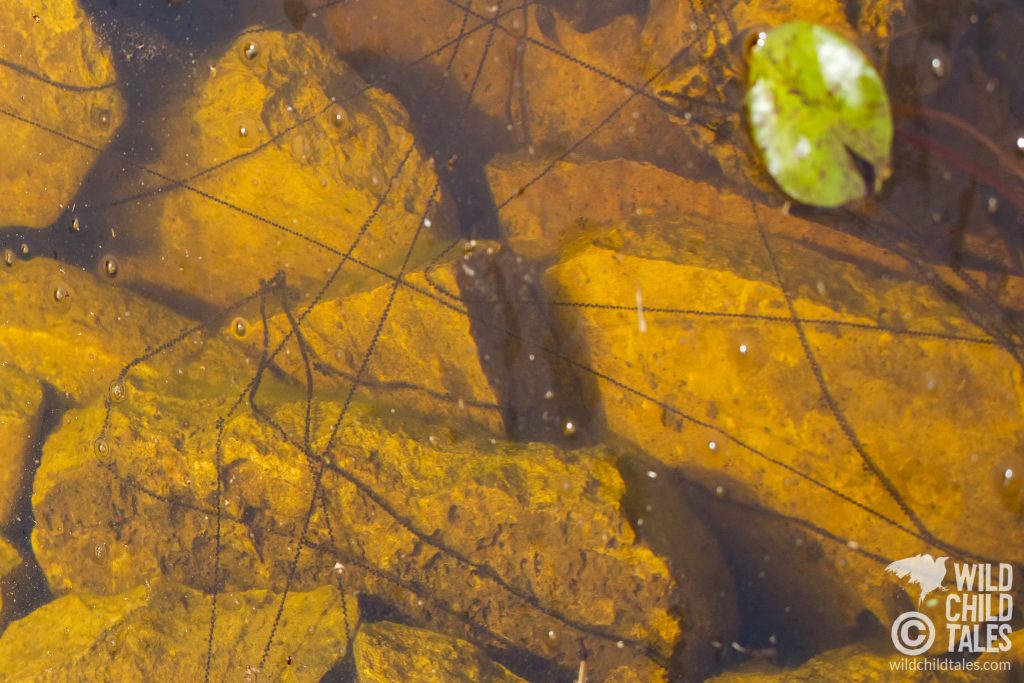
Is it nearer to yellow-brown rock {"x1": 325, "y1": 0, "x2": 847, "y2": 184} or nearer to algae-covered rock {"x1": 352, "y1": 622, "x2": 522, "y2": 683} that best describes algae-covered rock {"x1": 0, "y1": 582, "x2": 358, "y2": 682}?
algae-covered rock {"x1": 352, "y1": 622, "x2": 522, "y2": 683}

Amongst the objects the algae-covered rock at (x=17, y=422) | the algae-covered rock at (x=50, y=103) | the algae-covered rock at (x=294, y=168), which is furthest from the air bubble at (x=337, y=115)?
the algae-covered rock at (x=17, y=422)

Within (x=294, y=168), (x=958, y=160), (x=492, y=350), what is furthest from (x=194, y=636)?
(x=958, y=160)

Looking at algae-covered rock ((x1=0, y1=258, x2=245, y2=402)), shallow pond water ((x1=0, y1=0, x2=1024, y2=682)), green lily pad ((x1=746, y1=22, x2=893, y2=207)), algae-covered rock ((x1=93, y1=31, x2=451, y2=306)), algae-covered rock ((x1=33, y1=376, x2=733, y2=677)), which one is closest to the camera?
green lily pad ((x1=746, y1=22, x2=893, y2=207))

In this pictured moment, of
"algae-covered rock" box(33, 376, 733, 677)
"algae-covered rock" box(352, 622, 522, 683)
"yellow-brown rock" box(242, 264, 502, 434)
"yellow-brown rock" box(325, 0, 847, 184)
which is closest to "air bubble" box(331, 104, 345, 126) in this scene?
"yellow-brown rock" box(325, 0, 847, 184)

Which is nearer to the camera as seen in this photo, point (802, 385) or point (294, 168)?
point (802, 385)

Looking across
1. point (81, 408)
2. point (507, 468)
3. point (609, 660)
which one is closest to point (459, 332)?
point (507, 468)

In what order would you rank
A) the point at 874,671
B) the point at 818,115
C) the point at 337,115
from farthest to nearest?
1. the point at 337,115
2. the point at 874,671
3. the point at 818,115

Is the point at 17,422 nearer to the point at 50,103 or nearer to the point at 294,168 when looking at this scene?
the point at 50,103
